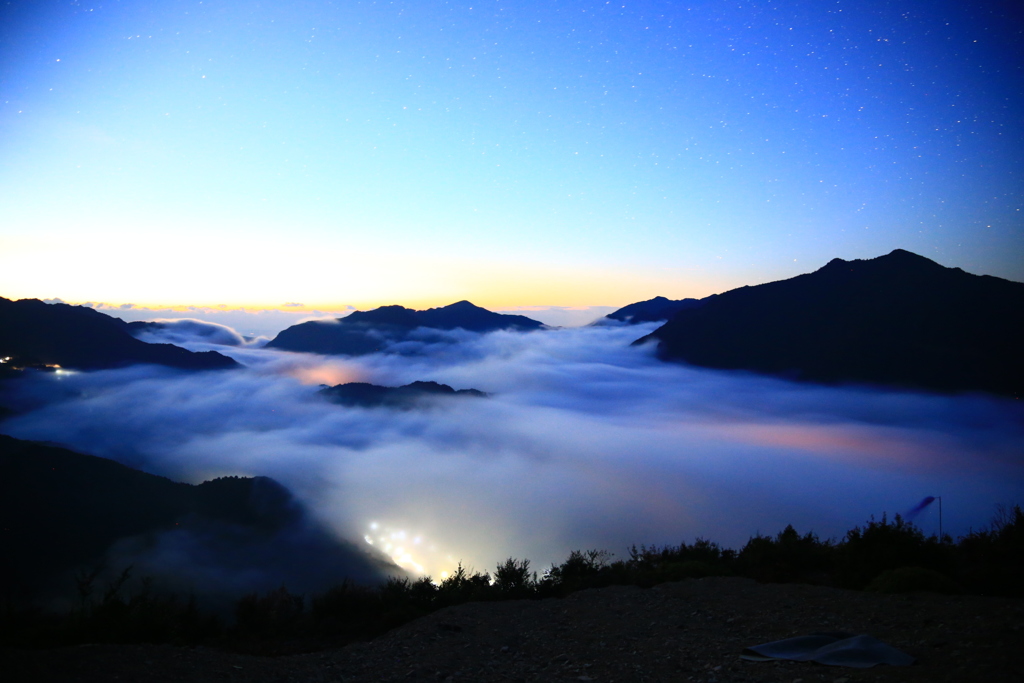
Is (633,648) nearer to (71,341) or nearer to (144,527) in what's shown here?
(144,527)

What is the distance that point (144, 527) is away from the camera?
6656 cm

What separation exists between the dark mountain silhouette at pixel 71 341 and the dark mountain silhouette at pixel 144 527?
3849 inches

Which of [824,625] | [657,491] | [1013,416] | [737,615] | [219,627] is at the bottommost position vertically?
[657,491]

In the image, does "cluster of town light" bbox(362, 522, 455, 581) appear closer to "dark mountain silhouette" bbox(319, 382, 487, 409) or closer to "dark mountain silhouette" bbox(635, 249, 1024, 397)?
"dark mountain silhouette" bbox(319, 382, 487, 409)

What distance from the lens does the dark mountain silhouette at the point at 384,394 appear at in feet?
561

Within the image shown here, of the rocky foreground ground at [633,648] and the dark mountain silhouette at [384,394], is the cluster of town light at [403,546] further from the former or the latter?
the dark mountain silhouette at [384,394]

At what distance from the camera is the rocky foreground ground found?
17.4ft

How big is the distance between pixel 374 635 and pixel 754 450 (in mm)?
135444

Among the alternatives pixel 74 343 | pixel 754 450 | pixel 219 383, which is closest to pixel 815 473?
pixel 754 450

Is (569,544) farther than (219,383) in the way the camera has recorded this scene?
No

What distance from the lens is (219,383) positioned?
622ft

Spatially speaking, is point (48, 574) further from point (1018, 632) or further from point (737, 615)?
point (1018, 632)

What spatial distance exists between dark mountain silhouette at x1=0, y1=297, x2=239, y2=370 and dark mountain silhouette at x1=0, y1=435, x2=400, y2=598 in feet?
321

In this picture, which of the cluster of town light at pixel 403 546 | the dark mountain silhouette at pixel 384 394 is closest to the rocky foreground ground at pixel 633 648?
the cluster of town light at pixel 403 546
